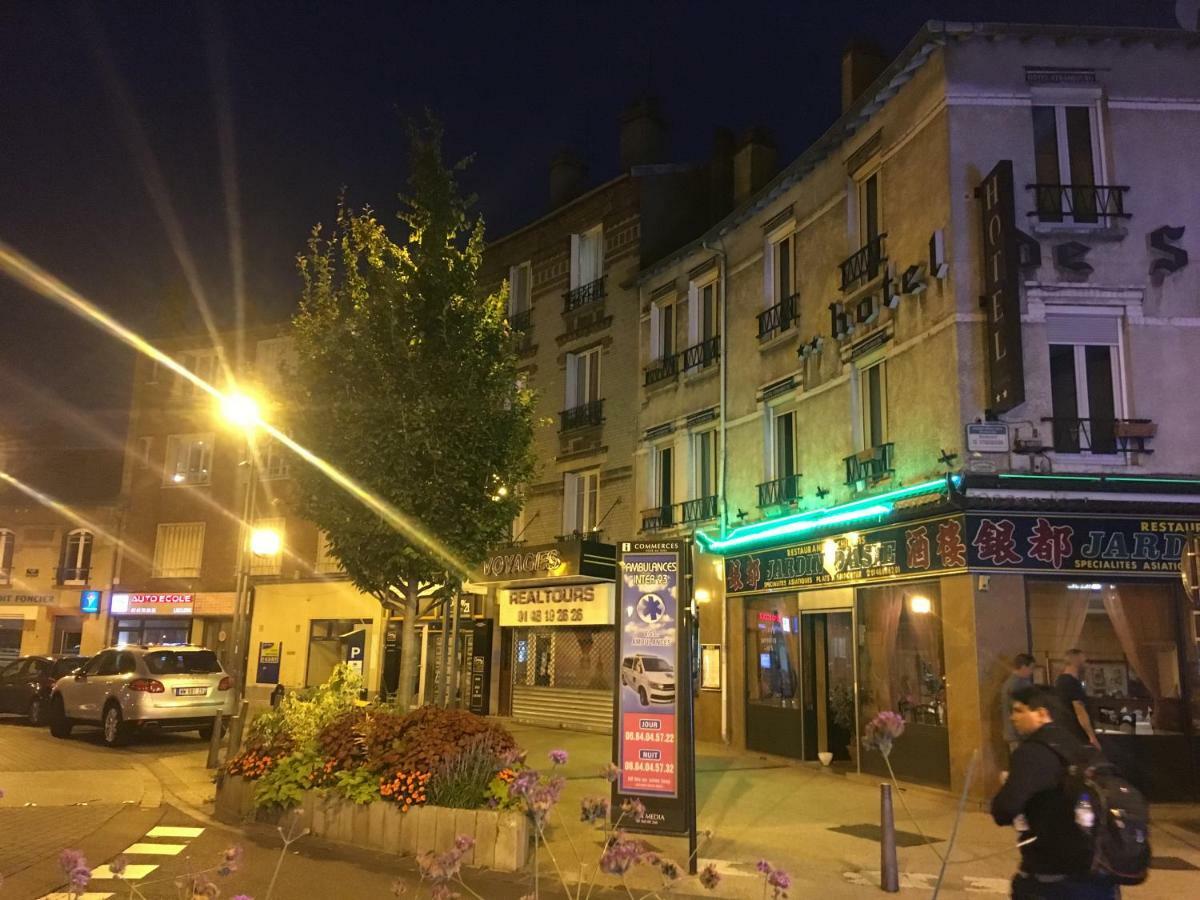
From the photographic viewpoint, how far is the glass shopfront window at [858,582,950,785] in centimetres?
1218

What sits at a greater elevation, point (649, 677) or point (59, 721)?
point (649, 677)

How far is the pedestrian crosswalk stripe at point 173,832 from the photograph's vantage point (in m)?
9.09

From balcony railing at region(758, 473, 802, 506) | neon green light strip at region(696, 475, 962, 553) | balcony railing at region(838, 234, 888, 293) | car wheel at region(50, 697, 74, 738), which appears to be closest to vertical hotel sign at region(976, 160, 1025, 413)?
neon green light strip at region(696, 475, 962, 553)

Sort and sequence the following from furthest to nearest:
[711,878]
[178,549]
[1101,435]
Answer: [178,549], [1101,435], [711,878]

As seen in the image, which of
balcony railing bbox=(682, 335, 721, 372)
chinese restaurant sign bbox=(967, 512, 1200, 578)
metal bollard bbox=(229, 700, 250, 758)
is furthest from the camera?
balcony railing bbox=(682, 335, 721, 372)

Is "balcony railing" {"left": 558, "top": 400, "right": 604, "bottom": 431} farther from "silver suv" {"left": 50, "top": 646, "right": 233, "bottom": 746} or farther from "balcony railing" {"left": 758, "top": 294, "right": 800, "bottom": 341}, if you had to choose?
"silver suv" {"left": 50, "top": 646, "right": 233, "bottom": 746}

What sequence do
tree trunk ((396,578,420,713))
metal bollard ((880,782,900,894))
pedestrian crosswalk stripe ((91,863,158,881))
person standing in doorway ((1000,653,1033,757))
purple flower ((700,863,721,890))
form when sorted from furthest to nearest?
tree trunk ((396,578,420,713)) → person standing in doorway ((1000,653,1033,757)) → pedestrian crosswalk stripe ((91,863,158,881)) → metal bollard ((880,782,900,894)) → purple flower ((700,863,721,890))

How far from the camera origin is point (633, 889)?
24.0 feet

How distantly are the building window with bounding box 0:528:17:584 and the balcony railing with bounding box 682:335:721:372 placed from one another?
28431mm

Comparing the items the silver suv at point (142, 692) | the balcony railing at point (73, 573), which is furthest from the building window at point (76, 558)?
the silver suv at point (142, 692)

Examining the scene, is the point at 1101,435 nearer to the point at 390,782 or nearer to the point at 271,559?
the point at 390,782

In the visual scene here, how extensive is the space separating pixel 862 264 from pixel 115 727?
14295 mm

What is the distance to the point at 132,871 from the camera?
7.68 m

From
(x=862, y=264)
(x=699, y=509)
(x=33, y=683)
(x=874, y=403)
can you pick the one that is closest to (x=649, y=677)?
(x=874, y=403)
